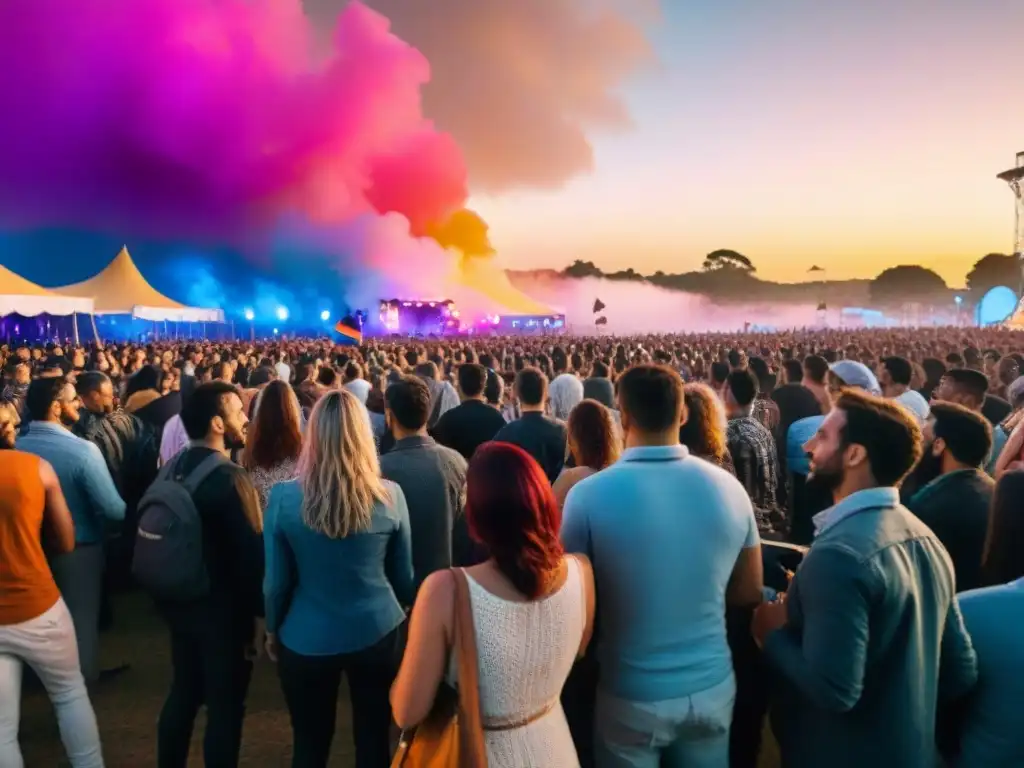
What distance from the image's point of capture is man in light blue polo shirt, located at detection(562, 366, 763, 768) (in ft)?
6.44

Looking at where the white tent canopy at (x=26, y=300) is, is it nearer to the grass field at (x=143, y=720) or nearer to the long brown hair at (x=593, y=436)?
the grass field at (x=143, y=720)

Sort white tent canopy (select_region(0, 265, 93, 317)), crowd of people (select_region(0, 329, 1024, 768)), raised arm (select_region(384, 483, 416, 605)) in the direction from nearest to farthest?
1. crowd of people (select_region(0, 329, 1024, 768))
2. raised arm (select_region(384, 483, 416, 605))
3. white tent canopy (select_region(0, 265, 93, 317))

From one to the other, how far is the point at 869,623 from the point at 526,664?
2.86 ft

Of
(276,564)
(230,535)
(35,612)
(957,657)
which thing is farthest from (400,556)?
(957,657)

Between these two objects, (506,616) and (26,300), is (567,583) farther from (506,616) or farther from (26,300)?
(26,300)

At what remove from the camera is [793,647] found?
6.28 ft

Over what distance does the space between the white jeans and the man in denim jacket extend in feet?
8.99

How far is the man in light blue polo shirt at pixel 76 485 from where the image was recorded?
11.7ft

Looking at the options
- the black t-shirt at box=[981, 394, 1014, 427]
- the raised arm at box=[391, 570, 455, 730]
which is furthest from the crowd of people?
the black t-shirt at box=[981, 394, 1014, 427]

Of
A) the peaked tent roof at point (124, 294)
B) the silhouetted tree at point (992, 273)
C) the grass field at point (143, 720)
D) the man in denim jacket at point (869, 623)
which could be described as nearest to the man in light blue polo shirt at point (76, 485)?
the grass field at point (143, 720)

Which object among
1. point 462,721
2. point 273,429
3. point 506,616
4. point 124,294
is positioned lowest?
point 462,721

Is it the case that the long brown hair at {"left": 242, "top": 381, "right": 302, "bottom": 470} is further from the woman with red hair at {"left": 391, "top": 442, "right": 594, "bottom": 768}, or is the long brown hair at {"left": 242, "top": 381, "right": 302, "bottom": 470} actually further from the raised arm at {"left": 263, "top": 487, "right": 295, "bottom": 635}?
the woman with red hair at {"left": 391, "top": 442, "right": 594, "bottom": 768}

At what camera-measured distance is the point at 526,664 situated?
5.48ft

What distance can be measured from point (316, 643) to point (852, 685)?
1711 mm
